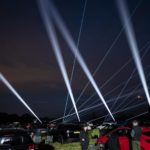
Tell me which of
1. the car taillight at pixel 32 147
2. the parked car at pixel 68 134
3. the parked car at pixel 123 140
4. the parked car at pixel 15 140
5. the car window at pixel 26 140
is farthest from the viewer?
the parked car at pixel 68 134

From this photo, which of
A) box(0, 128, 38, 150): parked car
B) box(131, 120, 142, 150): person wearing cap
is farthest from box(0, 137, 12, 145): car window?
box(131, 120, 142, 150): person wearing cap

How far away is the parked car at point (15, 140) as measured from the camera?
38.6 ft

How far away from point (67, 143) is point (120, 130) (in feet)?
30.3

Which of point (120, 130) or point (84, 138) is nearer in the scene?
point (84, 138)

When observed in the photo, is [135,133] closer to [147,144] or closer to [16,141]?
[147,144]

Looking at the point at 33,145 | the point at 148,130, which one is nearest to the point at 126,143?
the point at 148,130

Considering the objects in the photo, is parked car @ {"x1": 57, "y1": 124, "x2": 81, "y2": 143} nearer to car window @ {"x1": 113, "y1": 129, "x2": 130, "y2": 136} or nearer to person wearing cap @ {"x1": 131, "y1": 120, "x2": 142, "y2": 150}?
car window @ {"x1": 113, "y1": 129, "x2": 130, "y2": 136}

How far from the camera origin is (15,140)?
39.5ft

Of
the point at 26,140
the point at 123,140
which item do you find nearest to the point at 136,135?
the point at 123,140

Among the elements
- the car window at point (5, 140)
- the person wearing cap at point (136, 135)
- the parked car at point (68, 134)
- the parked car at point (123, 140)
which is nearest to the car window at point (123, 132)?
the parked car at point (123, 140)

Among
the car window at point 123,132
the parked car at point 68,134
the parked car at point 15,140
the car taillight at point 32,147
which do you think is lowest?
the car taillight at point 32,147

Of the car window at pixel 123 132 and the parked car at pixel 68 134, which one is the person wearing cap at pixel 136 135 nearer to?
the car window at pixel 123 132

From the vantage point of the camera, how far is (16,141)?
12023mm

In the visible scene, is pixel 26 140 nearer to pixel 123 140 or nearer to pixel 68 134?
pixel 123 140
